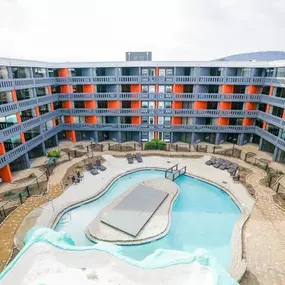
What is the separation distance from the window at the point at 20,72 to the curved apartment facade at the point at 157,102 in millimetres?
306

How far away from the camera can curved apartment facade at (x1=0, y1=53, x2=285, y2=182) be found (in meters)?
30.2

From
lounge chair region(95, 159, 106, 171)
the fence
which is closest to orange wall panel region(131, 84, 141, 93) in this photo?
lounge chair region(95, 159, 106, 171)

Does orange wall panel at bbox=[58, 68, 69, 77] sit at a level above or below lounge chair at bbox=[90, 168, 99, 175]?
above

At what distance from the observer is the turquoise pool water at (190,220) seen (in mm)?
15777

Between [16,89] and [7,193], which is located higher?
[16,89]

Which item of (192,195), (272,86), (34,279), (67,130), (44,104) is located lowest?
(192,195)

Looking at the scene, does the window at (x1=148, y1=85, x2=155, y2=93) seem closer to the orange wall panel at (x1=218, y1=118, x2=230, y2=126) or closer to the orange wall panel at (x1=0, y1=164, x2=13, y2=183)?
the orange wall panel at (x1=218, y1=118, x2=230, y2=126)

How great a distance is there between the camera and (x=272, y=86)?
98.5 ft

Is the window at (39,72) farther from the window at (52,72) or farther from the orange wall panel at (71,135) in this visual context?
the orange wall panel at (71,135)

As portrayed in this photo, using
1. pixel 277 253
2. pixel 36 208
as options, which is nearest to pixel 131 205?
pixel 36 208

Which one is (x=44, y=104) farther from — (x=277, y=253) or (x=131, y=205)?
(x=277, y=253)

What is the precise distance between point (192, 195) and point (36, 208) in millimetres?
15718

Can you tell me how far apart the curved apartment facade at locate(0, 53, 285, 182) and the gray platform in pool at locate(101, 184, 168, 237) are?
52.6ft

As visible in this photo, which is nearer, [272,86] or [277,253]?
[277,253]
